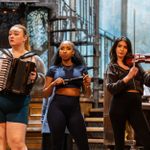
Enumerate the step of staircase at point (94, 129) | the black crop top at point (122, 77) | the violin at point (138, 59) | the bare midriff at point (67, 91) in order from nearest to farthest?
the violin at point (138, 59)
the black crop top at point (122, 77)
the bare midriff at point (67, 91)
the step of staircase at point (94, 129)

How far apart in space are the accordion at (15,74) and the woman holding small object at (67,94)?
2.59 ft

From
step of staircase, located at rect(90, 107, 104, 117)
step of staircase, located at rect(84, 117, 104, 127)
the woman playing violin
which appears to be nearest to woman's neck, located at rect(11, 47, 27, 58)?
the woman playing violin

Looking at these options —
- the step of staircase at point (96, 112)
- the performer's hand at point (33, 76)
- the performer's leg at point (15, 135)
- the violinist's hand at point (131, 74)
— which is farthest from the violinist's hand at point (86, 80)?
the step of staircase at point (96, 112)

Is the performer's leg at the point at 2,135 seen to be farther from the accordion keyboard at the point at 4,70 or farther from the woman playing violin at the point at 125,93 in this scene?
the woman playing violin at the point at 125,93

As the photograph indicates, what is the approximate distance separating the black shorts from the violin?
1121mm

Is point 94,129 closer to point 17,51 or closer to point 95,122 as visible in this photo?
point 95,122

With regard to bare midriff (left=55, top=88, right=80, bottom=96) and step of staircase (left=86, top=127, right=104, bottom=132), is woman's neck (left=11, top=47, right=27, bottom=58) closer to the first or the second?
bare midriff (left=55, top=88, right=80, bottom=96)

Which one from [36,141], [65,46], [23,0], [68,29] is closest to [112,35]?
[68,29]

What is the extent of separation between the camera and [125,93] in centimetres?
479

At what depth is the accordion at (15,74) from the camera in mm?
4020

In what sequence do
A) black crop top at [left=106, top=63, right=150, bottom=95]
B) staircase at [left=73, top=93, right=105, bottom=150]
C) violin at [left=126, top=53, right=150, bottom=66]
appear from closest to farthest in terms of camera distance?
violin at [left=126, top=53, right=150, bottom=66] < black crop top at [left=106, top=63, right=150, bottom=95] < staircase at [left=73, top=93, right=105, bottom=150]

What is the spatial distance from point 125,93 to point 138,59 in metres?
0.40

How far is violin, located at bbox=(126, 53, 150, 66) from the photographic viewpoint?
176 inches

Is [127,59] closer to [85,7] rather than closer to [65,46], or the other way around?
[65,46]
